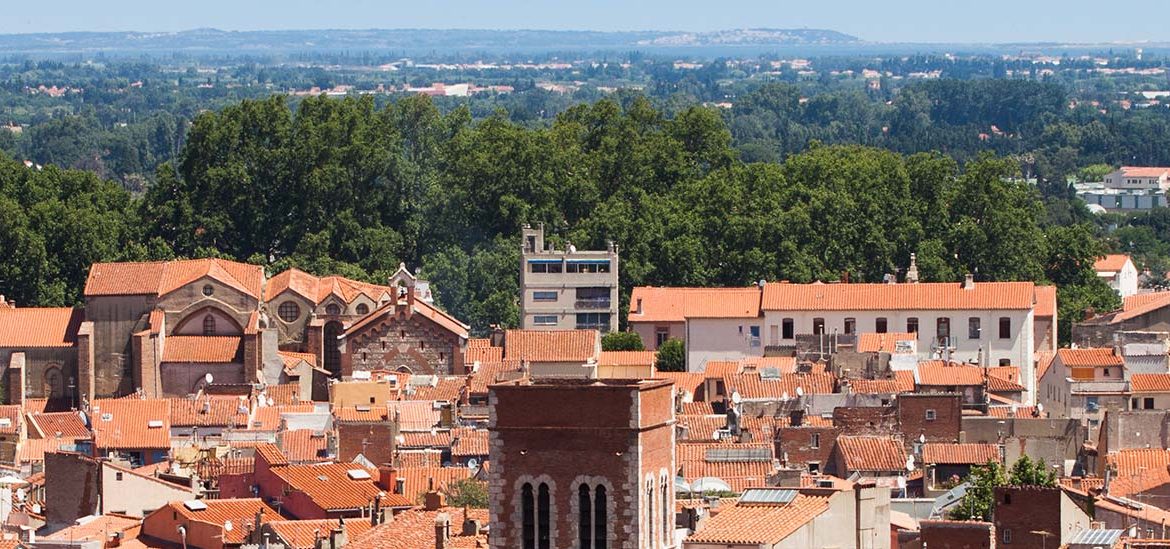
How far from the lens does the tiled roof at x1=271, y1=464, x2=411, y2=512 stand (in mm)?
41906

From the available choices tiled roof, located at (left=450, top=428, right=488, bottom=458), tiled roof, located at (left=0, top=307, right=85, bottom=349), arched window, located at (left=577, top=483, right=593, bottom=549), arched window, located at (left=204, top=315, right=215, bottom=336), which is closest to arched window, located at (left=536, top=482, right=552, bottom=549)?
arched window, located at (left=577, top=483, right=593, bottom=549)

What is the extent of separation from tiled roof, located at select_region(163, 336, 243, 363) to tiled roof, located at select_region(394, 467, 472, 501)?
82.3ft

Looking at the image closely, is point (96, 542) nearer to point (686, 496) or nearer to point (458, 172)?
point (686, 496)

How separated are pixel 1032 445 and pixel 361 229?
168 feet

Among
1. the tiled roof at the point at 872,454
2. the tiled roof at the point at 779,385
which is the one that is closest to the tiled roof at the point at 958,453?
the tiled roof at the point at 872,454

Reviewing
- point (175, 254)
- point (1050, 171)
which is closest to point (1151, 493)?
point (175, 254)

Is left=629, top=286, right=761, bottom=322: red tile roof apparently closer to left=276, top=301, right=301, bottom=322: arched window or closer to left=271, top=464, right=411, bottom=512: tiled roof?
left=276, top=301, right=301, bottom=322: arched window

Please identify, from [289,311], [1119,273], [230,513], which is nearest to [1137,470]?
[230,513]

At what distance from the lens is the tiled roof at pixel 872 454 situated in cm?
4747

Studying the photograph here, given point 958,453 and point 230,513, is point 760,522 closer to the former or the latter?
point 230,513

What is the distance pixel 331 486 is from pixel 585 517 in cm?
1426

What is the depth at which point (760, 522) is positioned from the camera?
32625 millimetres

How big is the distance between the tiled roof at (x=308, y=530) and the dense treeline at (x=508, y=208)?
49.6 m

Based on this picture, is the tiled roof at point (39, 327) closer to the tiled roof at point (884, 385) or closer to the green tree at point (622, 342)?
the green tree at point (622, 342)
